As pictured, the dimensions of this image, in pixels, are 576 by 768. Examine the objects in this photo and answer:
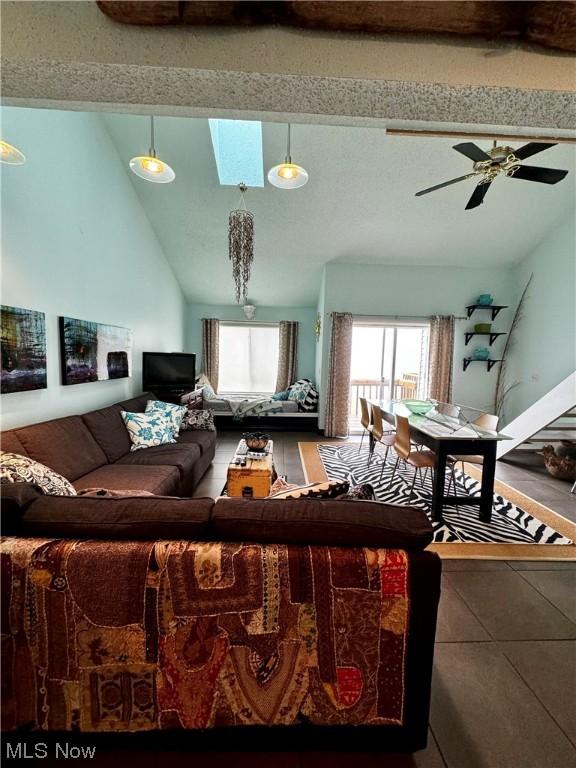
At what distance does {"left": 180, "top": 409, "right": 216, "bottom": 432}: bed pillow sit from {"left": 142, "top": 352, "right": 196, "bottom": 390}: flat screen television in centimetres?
73

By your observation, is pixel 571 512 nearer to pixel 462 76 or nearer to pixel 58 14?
pixel 462 76

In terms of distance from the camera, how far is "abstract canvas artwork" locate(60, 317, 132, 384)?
99.7 inches

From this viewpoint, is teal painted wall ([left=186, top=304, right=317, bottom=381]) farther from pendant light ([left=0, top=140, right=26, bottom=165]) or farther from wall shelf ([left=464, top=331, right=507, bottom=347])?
pendant light ([left=0, top=140, right=26, bottom=165])

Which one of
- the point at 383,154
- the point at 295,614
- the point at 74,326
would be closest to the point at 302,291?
the point at 383,154

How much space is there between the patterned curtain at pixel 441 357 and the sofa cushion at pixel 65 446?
4.80 metres

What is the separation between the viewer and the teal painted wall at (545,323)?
13.5 feet

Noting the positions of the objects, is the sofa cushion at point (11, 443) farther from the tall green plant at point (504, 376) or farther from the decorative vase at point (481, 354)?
the tall green plant at point (504, 376)

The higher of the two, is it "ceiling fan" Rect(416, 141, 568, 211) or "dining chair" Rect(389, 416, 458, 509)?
"ceiling fan" Rect(416, 141, 568, 211)

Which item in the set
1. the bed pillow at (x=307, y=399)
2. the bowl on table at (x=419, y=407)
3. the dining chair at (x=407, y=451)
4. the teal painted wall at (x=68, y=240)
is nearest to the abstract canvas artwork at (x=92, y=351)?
the teal painted wall at (x=68, y=240)

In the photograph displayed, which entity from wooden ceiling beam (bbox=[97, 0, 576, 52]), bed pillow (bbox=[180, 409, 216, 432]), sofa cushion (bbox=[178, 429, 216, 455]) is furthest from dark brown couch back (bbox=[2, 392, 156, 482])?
wooden ceiling beam (bbox=[97, 0, 576, 52])

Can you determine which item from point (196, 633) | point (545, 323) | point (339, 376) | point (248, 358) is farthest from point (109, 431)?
point (545, 323)

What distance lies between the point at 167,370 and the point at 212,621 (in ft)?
12.6

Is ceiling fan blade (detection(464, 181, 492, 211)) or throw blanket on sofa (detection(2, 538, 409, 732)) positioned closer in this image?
throw blanket on sofa (detection(2, 538, 409, 732))

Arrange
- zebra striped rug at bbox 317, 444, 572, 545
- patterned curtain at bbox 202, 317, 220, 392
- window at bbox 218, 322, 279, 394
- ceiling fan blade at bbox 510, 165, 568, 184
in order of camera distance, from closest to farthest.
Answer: zebra striped rug at bbox 317, 444, 572, 545
ceiling fan blade at bbox 510, 165, 568, 184
patterned curtain at bbox 202, 317, 220, 392
window at bbox 218, 322, 279, 394
